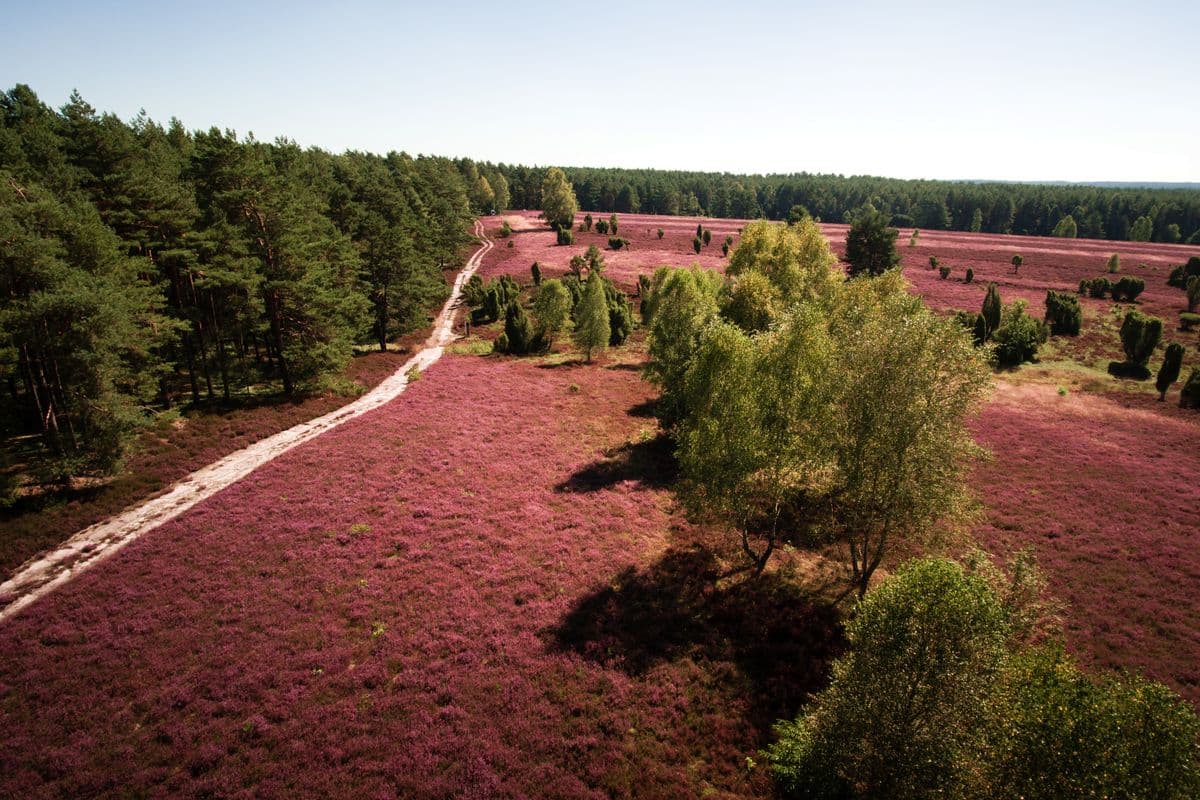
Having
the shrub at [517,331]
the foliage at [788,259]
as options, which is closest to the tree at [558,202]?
the shrub at [517,331]

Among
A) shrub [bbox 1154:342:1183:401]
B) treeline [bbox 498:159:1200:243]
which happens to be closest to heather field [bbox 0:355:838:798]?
shrub [bbox 1154:342:1183:401]

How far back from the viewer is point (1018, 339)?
51406mm

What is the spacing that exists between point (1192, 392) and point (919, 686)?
49900mm

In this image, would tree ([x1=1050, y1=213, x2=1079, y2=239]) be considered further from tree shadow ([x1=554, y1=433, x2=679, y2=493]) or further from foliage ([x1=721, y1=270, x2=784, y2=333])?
tree shadow ([x1=554, y1=433, x2=679, y2=493])

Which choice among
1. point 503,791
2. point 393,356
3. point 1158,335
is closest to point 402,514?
point 503,791

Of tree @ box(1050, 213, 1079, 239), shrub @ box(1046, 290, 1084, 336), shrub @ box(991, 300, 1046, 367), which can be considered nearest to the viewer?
shrub @ box(991, 300, 1046, 367)

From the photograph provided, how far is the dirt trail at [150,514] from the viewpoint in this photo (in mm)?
20500

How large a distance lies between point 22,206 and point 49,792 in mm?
25923

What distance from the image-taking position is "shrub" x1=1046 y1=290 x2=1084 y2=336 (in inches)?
2307

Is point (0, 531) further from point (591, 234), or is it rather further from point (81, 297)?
point (591, 234)

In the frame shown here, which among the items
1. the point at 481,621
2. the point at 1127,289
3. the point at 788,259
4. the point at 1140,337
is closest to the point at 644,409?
the point at 788,259

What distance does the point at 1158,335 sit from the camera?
4838cm

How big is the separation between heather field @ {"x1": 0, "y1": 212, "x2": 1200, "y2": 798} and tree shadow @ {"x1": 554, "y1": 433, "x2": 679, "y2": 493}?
19 cm

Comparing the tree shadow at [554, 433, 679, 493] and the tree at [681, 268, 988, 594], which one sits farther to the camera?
the tree shadow at [554, 433, 679, 493]
